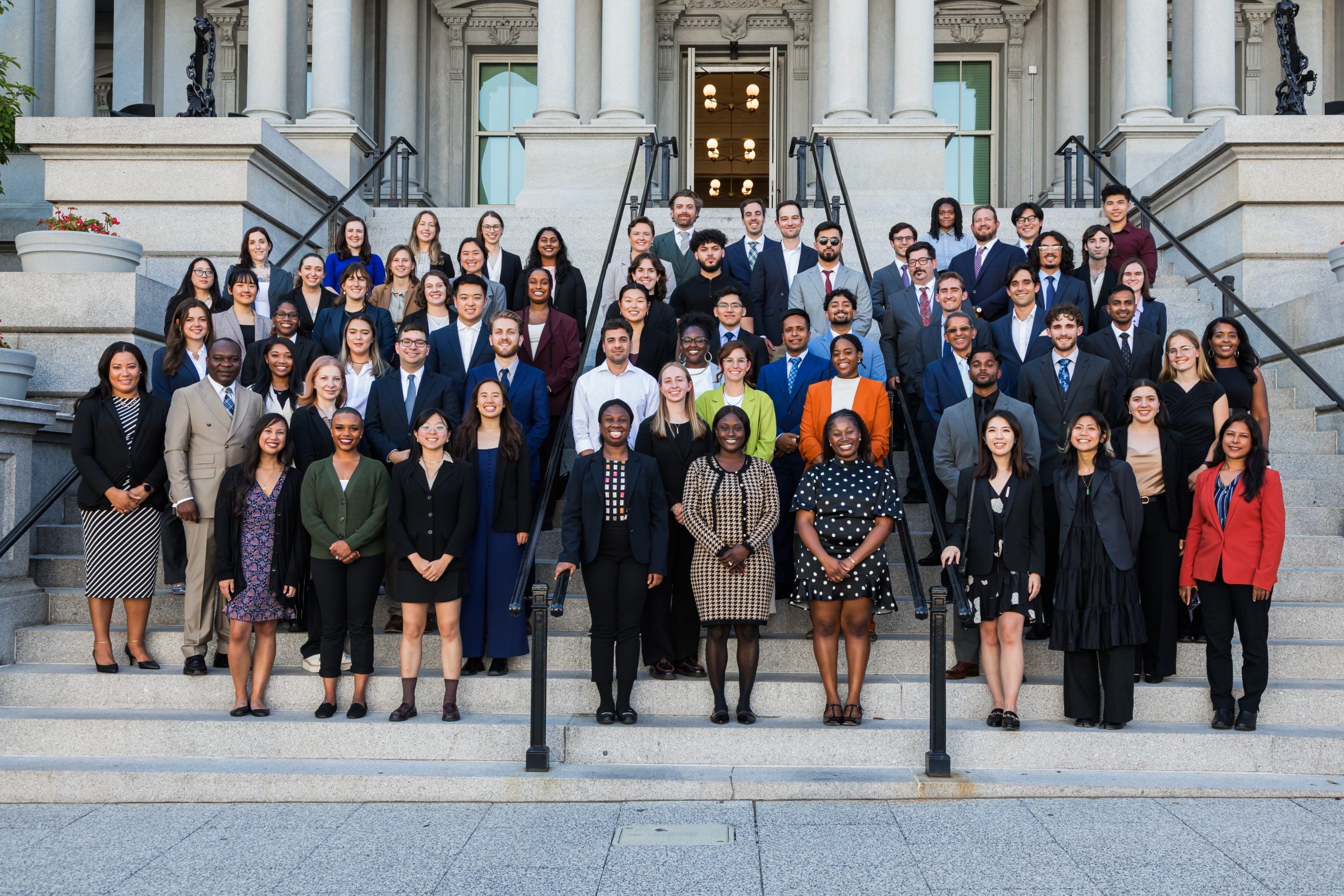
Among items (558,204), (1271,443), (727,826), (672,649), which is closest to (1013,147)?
(558,204)

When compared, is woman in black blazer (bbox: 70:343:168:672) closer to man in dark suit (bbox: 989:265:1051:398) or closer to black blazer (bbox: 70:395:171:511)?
black blazer (bbox: 70:395:171:511)

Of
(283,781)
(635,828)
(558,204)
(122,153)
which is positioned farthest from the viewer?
(558,204)

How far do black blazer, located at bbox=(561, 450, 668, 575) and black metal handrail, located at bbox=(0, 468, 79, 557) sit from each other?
3.29m

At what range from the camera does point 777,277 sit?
401 inches

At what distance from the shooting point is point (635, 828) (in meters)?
6.11

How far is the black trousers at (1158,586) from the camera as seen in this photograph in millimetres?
7523

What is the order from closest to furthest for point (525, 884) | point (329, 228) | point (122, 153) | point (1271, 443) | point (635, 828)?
point (525, 884), point (635, 828), point (1271, 443), point (122, 153), point (329, 228)

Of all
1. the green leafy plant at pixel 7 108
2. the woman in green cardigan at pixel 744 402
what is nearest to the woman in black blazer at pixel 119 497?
the woman in green cardigan at pixel 744 402

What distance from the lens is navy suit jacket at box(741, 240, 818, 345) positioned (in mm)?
10180

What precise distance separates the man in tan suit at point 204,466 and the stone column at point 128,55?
13640mm

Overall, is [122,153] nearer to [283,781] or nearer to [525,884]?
[283,781]

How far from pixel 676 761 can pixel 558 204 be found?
999cm

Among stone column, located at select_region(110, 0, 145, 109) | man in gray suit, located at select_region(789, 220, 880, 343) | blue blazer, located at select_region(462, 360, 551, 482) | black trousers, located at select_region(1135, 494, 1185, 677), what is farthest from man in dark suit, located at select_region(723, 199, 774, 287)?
stone column, located at select_region(110, 0, 145, 109)

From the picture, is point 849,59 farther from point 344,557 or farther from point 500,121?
point 344,557
